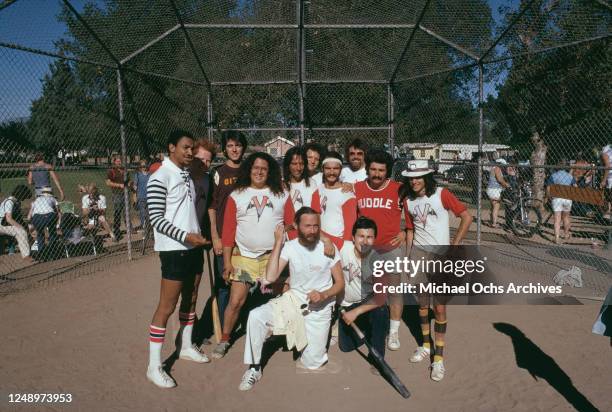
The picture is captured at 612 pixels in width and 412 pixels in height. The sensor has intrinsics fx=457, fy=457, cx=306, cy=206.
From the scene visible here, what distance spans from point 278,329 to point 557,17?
6.03 metres

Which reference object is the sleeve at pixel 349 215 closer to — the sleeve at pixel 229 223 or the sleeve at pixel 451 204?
the sleeve at pixel 451 204

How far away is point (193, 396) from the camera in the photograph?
3.43 m

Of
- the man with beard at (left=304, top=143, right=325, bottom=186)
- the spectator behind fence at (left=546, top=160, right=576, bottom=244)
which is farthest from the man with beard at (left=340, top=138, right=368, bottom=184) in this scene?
the spectator behind fence at (left=546, top=160, right=576, bottom=244)

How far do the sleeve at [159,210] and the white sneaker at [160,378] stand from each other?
1074 millimetres

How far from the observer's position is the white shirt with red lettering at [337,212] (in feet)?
13.2

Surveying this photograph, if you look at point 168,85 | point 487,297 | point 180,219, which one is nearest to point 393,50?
point 168,85

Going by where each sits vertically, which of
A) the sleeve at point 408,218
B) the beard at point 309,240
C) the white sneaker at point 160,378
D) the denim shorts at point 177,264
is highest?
the sleeve at point 408,218

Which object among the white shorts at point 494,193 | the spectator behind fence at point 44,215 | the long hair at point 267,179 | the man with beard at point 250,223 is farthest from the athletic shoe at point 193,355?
the white shorts at point 494,193

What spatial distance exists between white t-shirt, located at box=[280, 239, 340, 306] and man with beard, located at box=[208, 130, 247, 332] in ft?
2.66

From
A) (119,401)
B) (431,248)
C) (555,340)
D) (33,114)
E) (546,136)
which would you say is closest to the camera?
(119,401)

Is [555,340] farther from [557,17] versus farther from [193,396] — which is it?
[557,17]

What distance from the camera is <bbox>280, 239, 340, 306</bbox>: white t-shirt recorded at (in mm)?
3711

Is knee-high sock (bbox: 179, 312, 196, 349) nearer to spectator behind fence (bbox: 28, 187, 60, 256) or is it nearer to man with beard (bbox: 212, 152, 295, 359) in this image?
man with beard (bbox: 212, 152, 295, 359)

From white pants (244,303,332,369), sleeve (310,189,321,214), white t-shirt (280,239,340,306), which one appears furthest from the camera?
sleeve (310,189,321,214)
